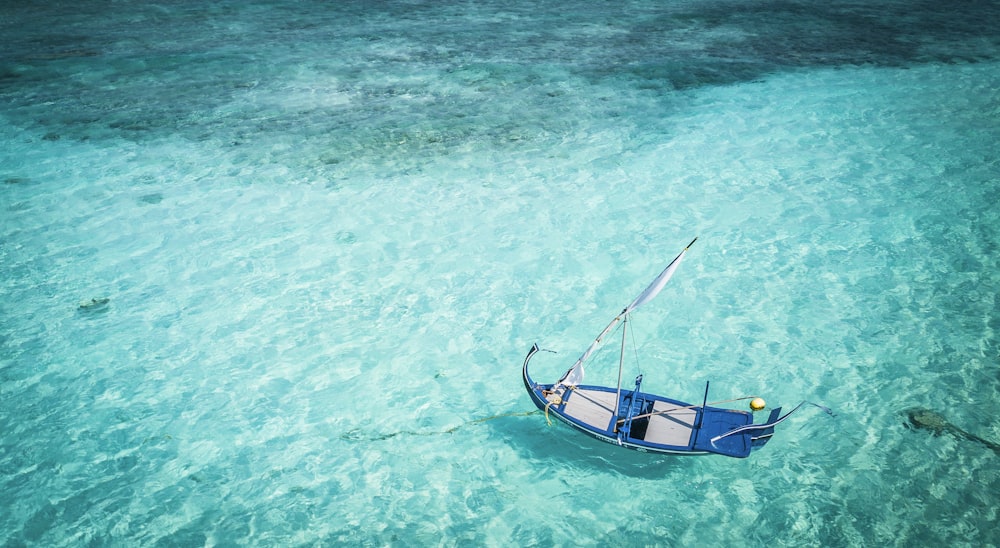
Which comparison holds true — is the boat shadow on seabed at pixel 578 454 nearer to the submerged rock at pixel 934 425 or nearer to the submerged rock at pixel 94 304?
the submerged rock at pixel 934 425

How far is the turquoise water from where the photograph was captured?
260 inches

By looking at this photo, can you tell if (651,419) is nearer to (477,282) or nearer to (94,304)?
(477,282)

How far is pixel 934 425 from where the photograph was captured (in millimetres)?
7168

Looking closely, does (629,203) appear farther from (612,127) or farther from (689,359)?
(689,359)

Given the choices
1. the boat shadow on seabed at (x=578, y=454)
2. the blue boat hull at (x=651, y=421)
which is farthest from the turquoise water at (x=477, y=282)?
the blue boat hull at (x=651, y=421)

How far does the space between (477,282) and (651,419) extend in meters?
3.58

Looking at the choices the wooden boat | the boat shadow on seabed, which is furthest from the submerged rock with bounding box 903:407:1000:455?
the boat shadow on seabed

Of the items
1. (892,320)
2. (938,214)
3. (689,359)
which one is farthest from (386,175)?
(938,214)

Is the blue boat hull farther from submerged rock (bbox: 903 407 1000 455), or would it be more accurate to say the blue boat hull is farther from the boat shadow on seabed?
submerged rock (bbox: 903 407 1000 455)

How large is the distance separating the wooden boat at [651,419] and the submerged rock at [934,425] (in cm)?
145

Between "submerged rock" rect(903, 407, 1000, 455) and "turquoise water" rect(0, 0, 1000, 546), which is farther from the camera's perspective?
"submerged rock" rect(903, 407, 1000, 455)

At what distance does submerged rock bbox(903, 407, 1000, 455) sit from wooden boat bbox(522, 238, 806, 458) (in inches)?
56.9

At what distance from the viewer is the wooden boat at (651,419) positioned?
6438 mm

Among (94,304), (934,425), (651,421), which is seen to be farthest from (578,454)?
(94,304)
